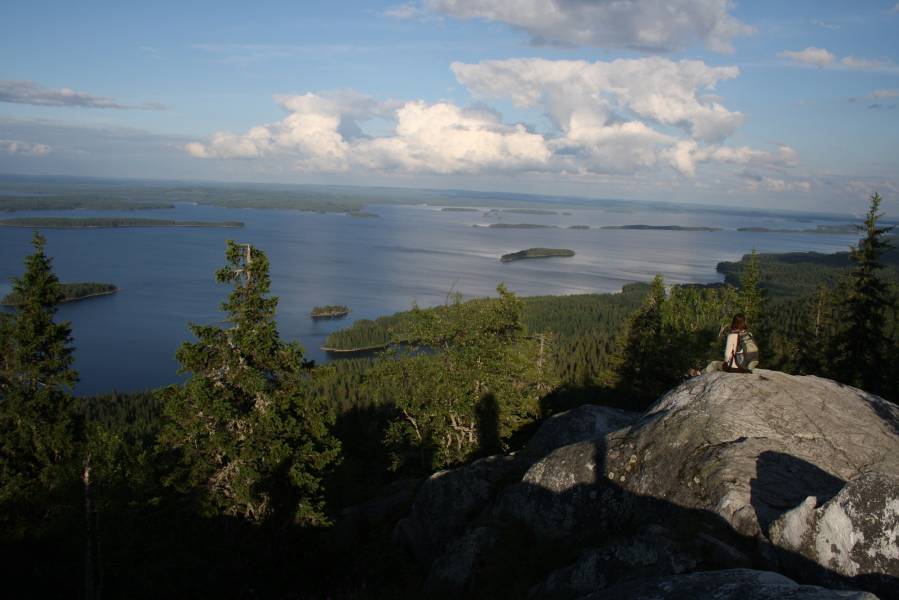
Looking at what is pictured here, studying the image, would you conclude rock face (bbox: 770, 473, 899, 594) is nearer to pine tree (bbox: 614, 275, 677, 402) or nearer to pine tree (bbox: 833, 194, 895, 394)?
pine tree (bbox: 833, 194, 895, 394)

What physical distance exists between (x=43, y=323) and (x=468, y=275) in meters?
118

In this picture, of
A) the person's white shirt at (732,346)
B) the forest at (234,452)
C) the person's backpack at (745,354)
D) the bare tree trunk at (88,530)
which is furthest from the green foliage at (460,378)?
the person's backpack at (745,354)

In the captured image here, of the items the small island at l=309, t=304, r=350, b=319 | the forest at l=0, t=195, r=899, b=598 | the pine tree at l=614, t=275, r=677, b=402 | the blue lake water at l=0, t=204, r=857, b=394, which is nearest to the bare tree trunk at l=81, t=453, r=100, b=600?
the forest at l=0, t=195, r=899, b=598

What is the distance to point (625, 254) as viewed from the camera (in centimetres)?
19800

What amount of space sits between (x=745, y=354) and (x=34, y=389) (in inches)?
706

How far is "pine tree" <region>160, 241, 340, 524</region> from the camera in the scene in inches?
548

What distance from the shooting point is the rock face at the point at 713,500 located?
6.17 m

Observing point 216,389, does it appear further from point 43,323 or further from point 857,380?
point 857,380

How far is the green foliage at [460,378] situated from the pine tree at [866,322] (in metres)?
14.3

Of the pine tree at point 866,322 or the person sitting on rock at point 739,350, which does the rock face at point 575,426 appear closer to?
the person sitting on rock at point 739,350

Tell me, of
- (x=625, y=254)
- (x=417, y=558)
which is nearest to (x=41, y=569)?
(x=417, y=558)

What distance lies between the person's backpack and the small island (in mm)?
87842

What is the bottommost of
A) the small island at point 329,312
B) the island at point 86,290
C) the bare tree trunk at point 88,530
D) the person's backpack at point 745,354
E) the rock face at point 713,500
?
the small island at point 329,312

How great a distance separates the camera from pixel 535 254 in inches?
7131
